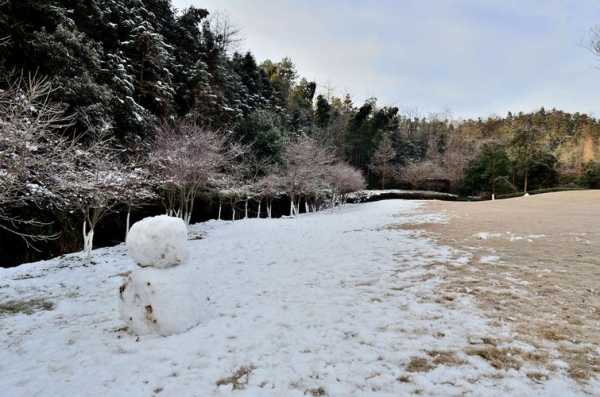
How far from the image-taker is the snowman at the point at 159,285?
3.31 metres

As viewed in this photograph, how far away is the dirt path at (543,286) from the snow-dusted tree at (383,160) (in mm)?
34353

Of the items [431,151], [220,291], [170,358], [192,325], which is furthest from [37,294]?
[431,151]

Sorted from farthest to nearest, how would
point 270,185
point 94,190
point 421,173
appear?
point 421,173, point 270,185, point 94,190

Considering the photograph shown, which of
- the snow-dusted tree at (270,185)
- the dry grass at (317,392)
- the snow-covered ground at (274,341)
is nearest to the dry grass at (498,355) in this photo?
the snow-covered ground at (274,341)

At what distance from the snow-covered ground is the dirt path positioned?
343 mm

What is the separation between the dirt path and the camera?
109 inches

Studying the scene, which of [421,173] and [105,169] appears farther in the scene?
[421,173]

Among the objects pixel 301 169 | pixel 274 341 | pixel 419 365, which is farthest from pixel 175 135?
pixel 419 365

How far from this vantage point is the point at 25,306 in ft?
14.8

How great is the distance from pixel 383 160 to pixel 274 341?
4139cm

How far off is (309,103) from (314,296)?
4324 cm

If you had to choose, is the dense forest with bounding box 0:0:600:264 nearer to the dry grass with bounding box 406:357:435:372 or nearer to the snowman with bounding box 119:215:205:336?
the snowman with bounding box 119:215:205:336

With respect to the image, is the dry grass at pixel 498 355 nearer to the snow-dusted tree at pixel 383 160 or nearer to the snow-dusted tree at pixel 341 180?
the snow-dusted tree at pixel 341 180

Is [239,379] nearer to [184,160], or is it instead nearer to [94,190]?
[94,190]
